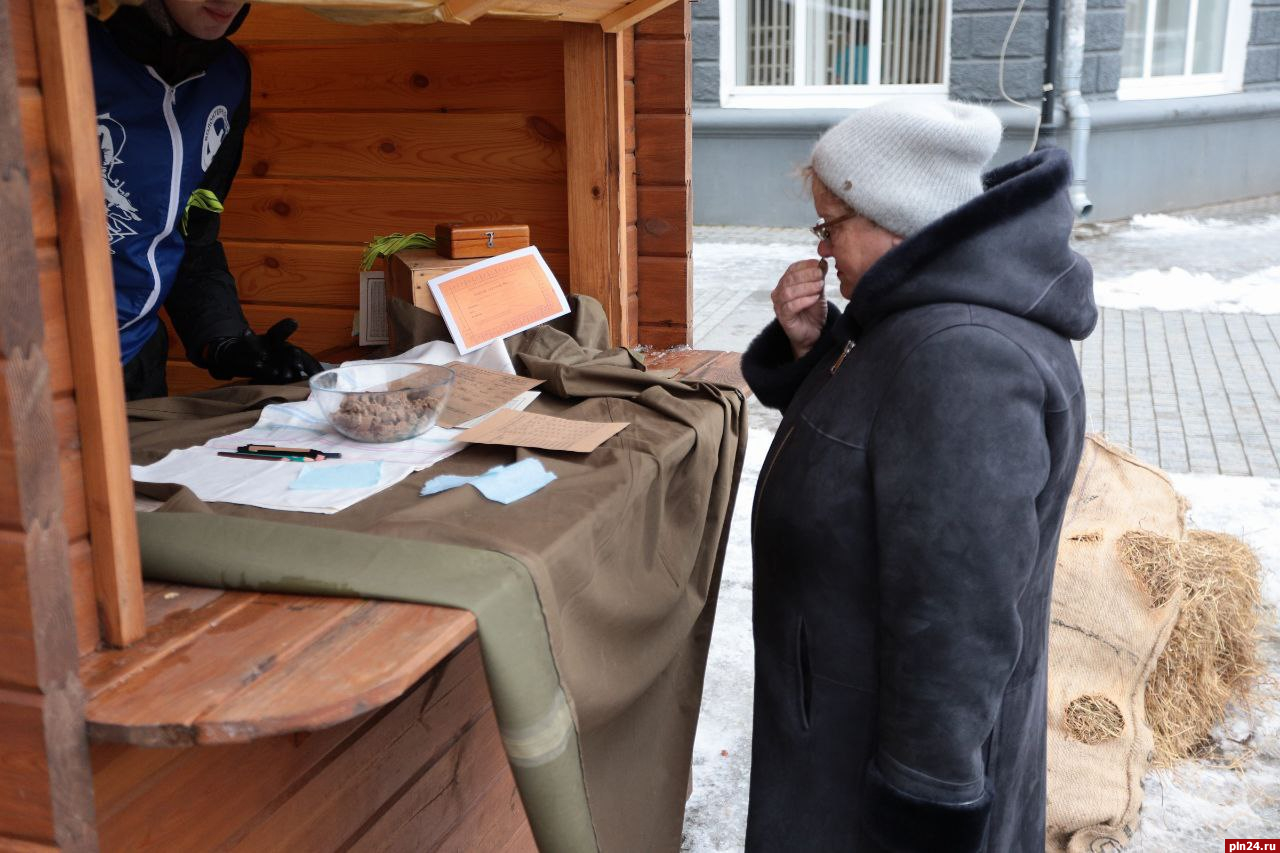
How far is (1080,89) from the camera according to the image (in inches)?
393

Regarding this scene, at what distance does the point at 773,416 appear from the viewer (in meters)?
5.88

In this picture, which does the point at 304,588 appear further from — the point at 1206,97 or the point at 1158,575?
the point at 1206,97

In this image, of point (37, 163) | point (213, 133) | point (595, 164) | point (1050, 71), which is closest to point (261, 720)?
point (37, 163)

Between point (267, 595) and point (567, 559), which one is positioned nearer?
point (267, 595)

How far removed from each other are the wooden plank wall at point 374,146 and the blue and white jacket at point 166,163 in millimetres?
421

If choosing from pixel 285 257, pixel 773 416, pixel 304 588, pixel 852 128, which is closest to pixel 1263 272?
pixel 773 416

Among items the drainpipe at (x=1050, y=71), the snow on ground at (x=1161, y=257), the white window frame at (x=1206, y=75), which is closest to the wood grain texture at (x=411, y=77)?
the snow on ground at (x=1161, y=257)

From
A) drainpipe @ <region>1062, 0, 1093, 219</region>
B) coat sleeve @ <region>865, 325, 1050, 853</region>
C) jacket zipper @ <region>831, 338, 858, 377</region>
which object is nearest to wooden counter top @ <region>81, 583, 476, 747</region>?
coat sleeve @ <region>865, 325, 1050, 853</region>

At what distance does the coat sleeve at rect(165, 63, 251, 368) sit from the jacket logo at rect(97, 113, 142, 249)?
0.27 meters

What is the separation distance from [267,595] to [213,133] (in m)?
1.40

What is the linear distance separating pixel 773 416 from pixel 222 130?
3.77m

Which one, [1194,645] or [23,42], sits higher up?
[23,42]

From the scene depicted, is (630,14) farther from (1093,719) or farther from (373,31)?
(1093,719)

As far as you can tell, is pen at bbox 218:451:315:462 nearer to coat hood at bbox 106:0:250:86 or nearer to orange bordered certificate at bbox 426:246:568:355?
orange bordered certificate at bbox 426:246:568:355
